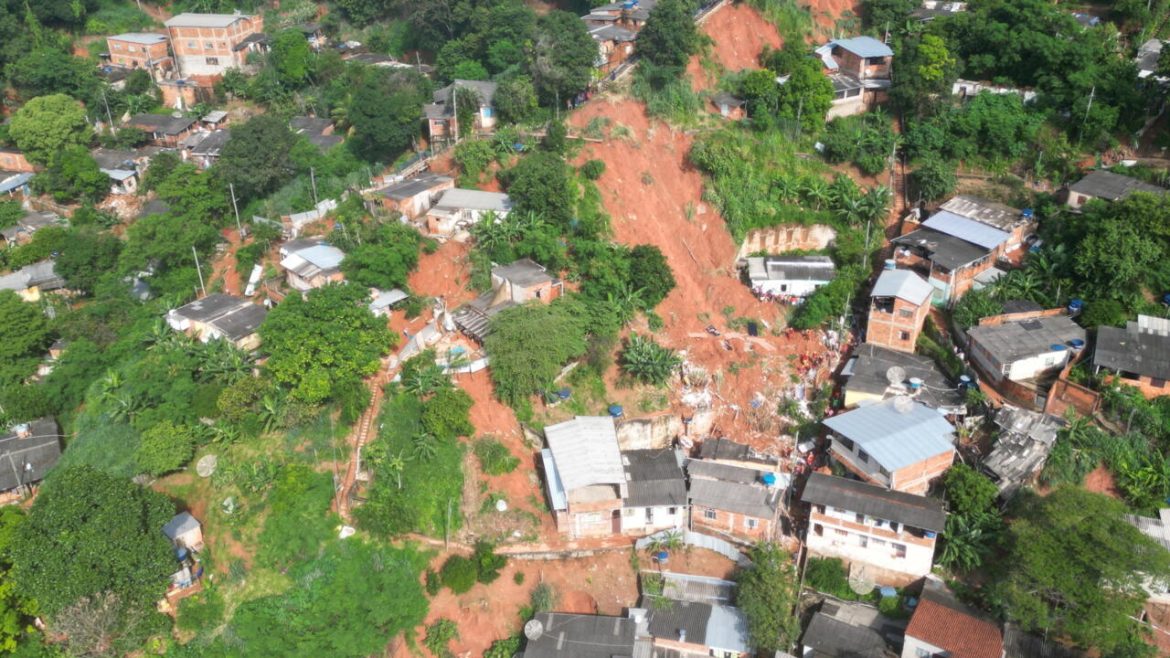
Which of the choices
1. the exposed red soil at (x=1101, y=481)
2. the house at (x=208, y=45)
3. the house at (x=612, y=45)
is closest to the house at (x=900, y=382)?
the exposed red soil at (x=1101, y=481)

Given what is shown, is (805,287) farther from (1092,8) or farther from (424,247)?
(1092,8)

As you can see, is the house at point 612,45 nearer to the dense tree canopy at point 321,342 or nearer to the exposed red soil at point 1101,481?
the dense tree canopy at point 321,342

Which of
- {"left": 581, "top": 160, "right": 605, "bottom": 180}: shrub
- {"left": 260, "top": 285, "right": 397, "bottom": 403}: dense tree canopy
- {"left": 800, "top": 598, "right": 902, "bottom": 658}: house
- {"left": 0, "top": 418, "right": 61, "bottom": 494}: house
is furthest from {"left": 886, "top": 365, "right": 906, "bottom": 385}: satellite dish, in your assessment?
{"left": 0, "top": 418, "right": 61, "bottom": 494}: house

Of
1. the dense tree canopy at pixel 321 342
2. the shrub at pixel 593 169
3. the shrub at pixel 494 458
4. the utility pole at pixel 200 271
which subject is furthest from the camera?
the utility pole at pixel 200 271

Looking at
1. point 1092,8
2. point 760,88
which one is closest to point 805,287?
point 760,88

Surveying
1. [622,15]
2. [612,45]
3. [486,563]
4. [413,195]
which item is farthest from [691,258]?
[622,15]
